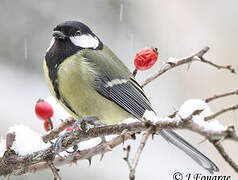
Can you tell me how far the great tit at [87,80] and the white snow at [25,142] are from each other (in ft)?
1.75

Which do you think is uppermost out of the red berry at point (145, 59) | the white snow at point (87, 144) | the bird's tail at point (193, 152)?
the red berry at point (145, 59)

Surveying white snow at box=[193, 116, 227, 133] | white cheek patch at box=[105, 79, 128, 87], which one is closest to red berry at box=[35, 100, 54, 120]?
white cheek patch at box=[105, 79, 128, 87]

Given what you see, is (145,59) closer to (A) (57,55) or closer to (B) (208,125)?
(A) (57,55)

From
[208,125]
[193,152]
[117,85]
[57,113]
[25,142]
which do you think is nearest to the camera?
[208,125]

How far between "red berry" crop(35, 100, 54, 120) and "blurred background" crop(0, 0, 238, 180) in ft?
4.92

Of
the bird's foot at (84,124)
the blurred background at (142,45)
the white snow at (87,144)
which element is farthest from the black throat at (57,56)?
the blurred background at (142,45)

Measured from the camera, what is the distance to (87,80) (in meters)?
2.02

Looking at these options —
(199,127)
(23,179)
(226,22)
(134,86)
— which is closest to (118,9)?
(226,22)

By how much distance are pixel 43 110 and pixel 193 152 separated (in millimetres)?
654

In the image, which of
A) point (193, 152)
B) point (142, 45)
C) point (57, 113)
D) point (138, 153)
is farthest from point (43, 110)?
point (142, 45)

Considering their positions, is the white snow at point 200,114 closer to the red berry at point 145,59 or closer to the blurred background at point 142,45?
the red berry at point 145,59

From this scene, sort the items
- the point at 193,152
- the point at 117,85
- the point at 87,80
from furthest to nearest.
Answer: the point at 117,85, the point at 87,80, the point at 193,152

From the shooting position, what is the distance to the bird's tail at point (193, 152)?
1.37 metres

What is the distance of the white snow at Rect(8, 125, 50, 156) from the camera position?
1341mm
